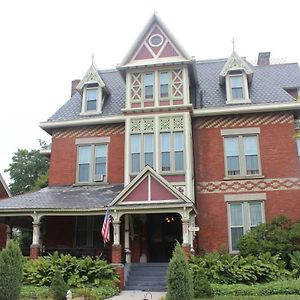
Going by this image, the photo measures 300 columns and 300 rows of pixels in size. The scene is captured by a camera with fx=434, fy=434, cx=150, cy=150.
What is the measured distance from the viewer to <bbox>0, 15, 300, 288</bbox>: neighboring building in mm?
20656

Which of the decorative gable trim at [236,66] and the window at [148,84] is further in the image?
the decorative gable trim at [236,66]

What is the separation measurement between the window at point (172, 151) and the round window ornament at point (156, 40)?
4.77 metres

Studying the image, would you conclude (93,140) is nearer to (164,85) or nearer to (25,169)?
(164,85)

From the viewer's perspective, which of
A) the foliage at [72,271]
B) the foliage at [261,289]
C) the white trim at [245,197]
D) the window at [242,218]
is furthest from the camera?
the white trim at [245,197]

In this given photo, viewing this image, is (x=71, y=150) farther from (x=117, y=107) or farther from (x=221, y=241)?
(x=221, y=241)

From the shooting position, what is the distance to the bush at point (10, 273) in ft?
36.9

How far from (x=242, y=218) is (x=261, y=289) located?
6.20 meters

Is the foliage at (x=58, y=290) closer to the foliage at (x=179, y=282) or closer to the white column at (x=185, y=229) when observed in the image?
the foliage at (x=179, y=282)

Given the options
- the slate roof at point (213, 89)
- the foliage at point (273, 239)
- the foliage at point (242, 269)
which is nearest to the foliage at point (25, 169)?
the slate roof at point (213, 89)

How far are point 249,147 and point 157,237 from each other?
21.1 feet

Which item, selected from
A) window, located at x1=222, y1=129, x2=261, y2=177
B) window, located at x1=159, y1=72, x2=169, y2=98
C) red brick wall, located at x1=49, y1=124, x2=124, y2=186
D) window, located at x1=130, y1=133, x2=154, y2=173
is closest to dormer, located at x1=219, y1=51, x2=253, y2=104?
window, located at x1=222, y1=129, x2=261, y2=177

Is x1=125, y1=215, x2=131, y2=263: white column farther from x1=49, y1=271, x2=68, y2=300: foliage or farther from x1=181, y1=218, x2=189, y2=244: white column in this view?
x1=49, y1=271, x2=68, y2=300: foliage

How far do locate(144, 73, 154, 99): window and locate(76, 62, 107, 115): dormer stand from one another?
273 cm

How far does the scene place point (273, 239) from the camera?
18.3 metres
